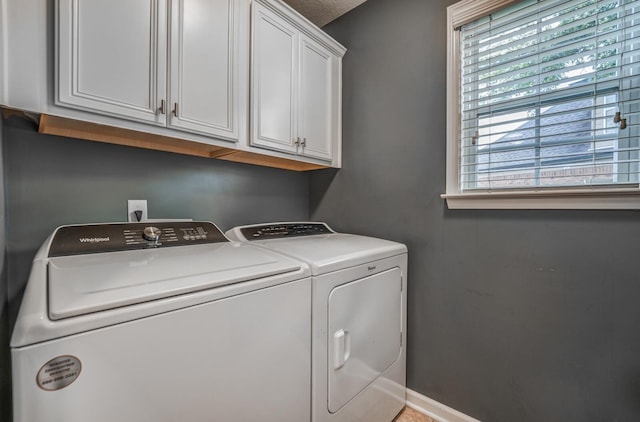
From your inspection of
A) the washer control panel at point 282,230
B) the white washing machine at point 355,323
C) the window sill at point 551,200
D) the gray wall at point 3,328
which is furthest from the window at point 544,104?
the gray wall at point 3,328

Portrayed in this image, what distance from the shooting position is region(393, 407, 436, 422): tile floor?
5.28 feet

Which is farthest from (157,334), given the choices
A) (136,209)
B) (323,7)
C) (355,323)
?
(323,7)

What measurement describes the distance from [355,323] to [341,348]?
13cm

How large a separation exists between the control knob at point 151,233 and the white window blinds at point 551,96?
155 cm

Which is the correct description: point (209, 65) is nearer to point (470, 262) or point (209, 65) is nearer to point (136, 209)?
point (136, 209)

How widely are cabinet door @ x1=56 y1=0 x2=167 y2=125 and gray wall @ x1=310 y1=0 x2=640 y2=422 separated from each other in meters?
1.26

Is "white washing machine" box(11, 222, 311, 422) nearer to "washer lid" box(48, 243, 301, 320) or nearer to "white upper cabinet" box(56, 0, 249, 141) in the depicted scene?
"washer lid" box(48, 243, 301, 320)

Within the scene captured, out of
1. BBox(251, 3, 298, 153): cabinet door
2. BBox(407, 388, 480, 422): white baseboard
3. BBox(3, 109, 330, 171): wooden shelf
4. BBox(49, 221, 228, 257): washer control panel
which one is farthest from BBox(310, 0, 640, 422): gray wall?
BBox(49, 221, 228, 257): washer control panel

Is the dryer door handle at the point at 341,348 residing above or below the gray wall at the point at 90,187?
below

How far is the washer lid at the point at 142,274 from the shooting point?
638mm

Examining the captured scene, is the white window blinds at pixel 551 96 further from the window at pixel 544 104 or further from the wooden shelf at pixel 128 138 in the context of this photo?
the wooden shelf at pixel 128 138

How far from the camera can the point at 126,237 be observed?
3.91ft

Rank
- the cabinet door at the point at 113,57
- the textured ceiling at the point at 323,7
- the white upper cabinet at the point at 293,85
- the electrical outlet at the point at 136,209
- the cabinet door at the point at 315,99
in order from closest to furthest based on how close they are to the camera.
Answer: the cabinet door at the point at 113,57 → the electrical outlet at the point at 136,209 → the white upper cabinet at the point at 293,85 → the cabinet door at the point at 315,99 → the textured ceiling at the point at 323,7

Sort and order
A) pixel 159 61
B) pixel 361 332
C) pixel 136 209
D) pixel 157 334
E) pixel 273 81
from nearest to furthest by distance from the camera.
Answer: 1. pixel 157 334
2. pixel 159 61
3. pixel 361 332
4. pixel 136 209
5. pixel 273 81
